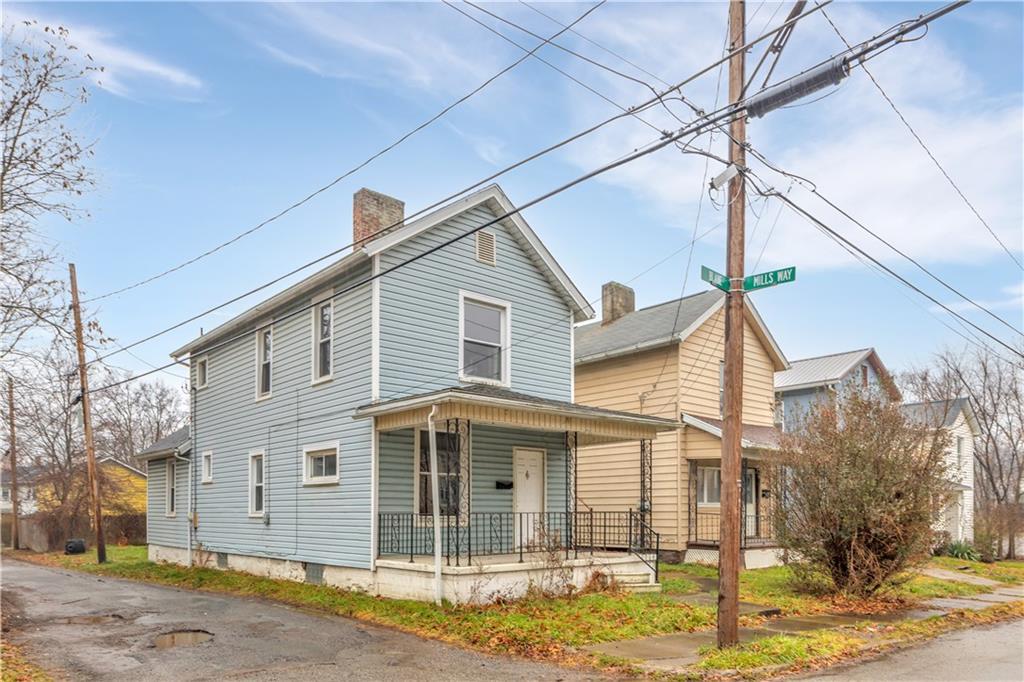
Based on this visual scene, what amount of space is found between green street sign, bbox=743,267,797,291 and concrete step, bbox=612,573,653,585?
6.96 m

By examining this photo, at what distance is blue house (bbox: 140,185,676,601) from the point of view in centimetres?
1410

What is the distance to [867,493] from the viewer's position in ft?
45.5

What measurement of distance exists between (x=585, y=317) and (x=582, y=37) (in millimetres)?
8970

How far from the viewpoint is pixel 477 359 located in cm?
1669

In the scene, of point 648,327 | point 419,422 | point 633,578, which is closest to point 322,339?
point 419,422

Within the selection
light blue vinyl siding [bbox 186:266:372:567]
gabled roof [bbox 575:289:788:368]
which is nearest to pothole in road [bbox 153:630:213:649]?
light blue vinyl siding [bbox 186:266:372:567]

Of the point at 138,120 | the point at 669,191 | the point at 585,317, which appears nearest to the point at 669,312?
the point at 585,317

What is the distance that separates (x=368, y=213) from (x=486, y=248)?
2705mm

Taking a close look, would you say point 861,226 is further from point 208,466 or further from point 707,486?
point 208,466

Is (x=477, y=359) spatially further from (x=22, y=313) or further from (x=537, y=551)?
(x=22, y=313)

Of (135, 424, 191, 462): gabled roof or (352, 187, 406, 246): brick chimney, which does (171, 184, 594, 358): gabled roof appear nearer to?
(352, 187, 406, 246): brick chimney

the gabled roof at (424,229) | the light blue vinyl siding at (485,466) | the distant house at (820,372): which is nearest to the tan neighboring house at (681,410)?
the light blue vinyl siding at (485,466)

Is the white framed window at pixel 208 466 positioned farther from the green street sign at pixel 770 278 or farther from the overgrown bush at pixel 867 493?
the green street sign at pixel 770 278

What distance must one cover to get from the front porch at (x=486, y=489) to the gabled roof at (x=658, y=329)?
458 cm
